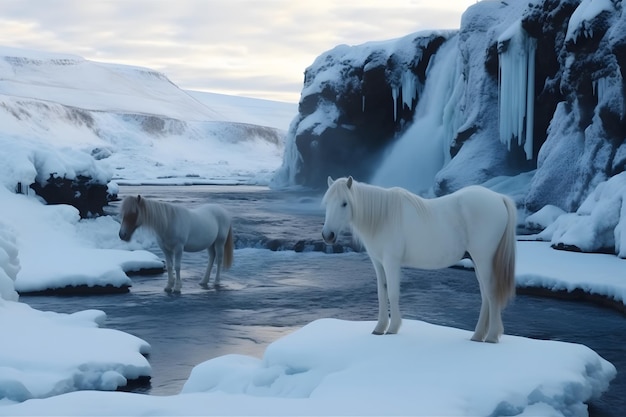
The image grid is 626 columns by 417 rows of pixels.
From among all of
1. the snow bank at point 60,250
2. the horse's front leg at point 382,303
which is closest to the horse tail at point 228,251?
the snow bank at point 60,250

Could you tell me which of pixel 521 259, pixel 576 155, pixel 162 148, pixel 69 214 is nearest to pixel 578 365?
pixel 521 259

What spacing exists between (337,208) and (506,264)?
176 centimetres

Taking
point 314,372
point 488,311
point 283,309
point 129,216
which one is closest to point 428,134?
point 283,309

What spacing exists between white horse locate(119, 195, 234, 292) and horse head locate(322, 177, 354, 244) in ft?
20.5

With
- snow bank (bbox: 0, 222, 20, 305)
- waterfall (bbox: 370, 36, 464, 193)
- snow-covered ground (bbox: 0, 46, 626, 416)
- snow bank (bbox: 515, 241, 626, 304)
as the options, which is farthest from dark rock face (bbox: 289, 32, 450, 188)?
snow bank (bbox: 0, 222, 20, 305)

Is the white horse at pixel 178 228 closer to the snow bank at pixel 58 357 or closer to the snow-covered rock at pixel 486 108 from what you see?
the snow bank at pixel 58 357

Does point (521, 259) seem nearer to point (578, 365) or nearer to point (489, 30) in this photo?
point (578, 365)

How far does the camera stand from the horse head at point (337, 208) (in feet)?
23.2

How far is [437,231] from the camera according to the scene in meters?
7.34

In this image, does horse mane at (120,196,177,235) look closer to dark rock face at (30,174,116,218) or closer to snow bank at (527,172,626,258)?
snow bank at (527,172,626,258)

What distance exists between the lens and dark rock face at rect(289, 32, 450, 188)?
1604 inches

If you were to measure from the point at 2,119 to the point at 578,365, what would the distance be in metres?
121

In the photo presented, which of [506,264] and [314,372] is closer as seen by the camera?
[314,372]

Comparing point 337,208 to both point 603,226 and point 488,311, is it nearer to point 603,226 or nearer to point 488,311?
point 488,311
